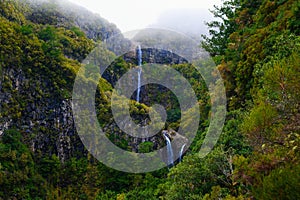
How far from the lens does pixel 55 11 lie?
152 feet

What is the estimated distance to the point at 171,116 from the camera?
35.8 m

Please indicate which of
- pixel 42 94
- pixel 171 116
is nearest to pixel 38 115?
pixel 42 94

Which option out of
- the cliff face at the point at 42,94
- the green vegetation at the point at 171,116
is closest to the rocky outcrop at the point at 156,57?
the green vegetation at the point at 171,116

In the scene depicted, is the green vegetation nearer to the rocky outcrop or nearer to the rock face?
the rock face

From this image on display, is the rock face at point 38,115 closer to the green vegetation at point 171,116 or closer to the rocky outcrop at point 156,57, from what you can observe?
the green vegetation at point 171,116

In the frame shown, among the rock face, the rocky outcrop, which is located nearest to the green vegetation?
the rock face

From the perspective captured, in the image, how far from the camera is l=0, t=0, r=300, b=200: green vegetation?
512cm

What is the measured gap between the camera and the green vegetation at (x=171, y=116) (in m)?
5.12

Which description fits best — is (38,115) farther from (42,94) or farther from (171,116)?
(171,116)

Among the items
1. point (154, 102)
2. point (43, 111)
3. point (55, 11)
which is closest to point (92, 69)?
point (43, 111)

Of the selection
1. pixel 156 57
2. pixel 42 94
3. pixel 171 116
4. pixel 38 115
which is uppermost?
pixel 156 57

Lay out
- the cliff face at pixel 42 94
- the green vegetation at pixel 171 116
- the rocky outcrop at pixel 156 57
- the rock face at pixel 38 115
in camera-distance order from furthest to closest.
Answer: the rocky outcrop at pixel 156 57, the cliff face at pixel 42 94, the rock face at pixel 38 115, the green vegetation at pixel 171 116

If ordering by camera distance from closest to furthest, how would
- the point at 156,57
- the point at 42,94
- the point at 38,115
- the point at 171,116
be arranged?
the point at 38,115
the point at 42,94
the point at 171,116
the point at 156,57

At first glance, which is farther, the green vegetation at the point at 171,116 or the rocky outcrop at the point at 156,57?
the rocky outcrop at the point at 156,57
